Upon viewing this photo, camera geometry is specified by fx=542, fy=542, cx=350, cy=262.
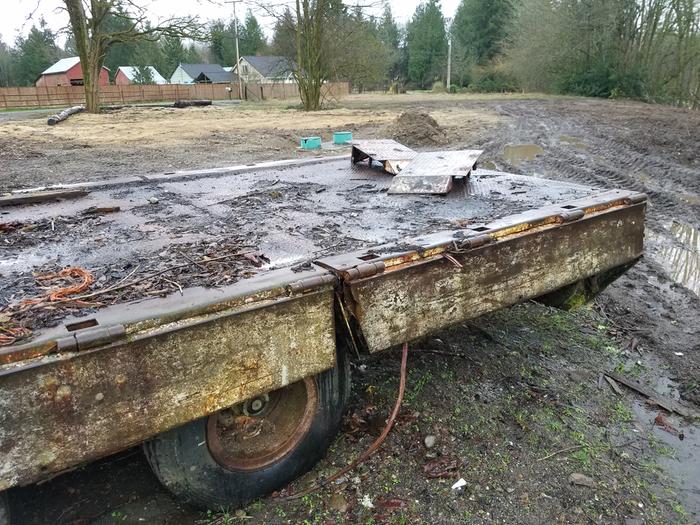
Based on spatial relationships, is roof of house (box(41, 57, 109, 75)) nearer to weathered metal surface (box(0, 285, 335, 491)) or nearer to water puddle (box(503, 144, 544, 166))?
water puddle (box(503, 144, 544, 166))

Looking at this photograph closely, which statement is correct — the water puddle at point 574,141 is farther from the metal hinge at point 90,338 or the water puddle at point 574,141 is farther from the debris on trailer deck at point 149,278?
the metal hinge at point 90,338

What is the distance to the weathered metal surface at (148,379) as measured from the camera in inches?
61.2

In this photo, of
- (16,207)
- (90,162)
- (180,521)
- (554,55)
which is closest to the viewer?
(180,521)

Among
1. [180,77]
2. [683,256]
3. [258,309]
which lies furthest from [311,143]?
[180,77]

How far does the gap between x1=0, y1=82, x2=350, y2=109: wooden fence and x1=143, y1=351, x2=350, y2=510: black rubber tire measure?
30.8 meters

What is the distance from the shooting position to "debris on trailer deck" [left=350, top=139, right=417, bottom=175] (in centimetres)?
458

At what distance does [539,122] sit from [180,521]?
1638cm

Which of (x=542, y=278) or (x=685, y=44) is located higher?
(x=685, y=44)

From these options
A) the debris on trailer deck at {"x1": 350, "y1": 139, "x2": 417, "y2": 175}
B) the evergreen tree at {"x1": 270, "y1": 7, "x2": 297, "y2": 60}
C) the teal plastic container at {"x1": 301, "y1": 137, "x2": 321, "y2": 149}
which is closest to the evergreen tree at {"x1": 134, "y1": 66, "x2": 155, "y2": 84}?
the evergreen tree at {"x1": 270, "y1": 7, "x2": 297, "y2": 60}

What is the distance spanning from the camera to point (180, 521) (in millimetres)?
2281

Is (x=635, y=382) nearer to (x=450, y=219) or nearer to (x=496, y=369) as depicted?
(x=496, y=369)

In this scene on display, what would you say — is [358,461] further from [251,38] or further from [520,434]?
[251,38]

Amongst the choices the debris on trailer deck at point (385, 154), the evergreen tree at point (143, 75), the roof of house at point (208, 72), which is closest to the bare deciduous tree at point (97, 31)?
the debris on trailer deck at point (385, 154)

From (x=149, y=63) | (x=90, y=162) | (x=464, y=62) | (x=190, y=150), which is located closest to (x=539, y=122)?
(x=190, y=150)
